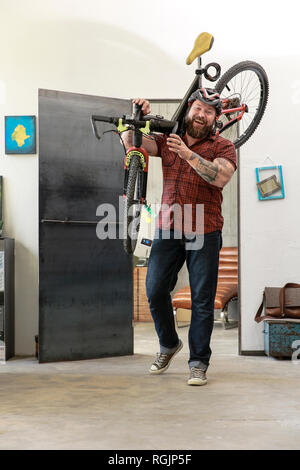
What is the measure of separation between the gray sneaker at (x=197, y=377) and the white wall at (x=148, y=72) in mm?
1135

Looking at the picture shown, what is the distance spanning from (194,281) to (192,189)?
512 millimetres

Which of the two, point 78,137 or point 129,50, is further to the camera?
point 129,50

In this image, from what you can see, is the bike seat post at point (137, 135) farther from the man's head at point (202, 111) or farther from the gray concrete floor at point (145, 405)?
the gray concrete floor at point (145, 405)

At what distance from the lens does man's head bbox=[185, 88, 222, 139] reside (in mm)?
3195

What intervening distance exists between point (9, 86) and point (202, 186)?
190 cm

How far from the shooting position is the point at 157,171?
8234mm

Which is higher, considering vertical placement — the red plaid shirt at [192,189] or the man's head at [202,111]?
the man's head at [202,111]

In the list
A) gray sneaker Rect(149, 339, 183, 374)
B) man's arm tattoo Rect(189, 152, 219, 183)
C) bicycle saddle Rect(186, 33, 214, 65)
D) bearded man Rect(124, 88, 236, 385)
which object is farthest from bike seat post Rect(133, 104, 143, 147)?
gray sneaker Rect(149, 339, 183, 374)

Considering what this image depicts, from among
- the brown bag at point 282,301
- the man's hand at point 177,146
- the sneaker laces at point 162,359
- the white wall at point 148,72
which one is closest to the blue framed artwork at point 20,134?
the white wall at point 148,72

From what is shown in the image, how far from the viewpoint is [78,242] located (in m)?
4.12

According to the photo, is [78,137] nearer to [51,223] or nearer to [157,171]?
[51,223]

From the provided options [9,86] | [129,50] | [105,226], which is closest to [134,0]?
[129,50]

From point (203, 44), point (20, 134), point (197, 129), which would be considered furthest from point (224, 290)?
point (203, 44)

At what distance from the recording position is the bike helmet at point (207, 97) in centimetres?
318
